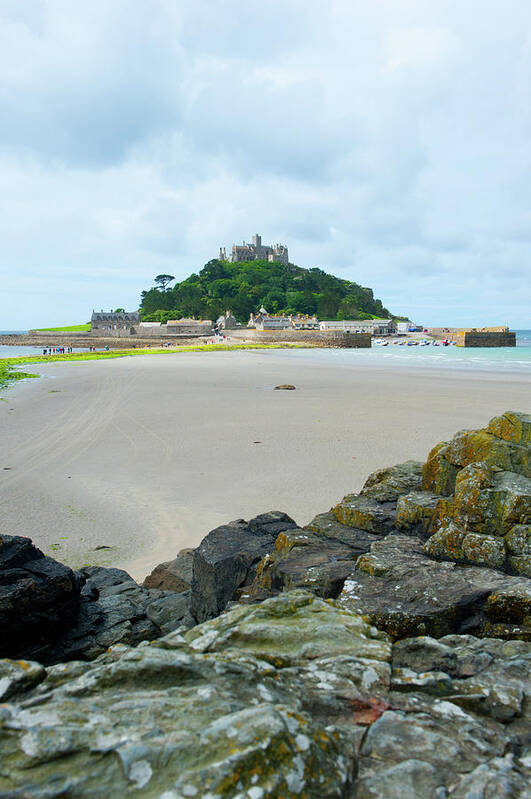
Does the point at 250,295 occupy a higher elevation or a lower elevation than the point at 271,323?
higher

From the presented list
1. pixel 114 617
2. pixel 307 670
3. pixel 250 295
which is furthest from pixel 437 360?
pixel 250 295

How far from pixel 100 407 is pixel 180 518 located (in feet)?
44.5

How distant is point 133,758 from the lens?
73.5 inches

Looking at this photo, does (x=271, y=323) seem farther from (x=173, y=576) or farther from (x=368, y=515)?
(x=368, y=515)

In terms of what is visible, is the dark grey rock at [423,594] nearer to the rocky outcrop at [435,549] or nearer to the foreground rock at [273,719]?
the rocky outcrop at [435,549]

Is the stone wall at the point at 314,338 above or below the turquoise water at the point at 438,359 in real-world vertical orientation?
above

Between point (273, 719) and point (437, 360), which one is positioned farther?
point (437, 360)

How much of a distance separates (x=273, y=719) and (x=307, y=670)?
2.08ft

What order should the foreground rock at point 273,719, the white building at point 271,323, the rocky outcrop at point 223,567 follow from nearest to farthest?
1. the foreground rock at point 273,719
2. the rocky outcrop at point 223,567
3. the white building at point 271,323

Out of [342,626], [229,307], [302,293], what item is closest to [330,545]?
[342,626]

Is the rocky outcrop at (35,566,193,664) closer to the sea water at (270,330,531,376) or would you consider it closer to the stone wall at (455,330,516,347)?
the sea water at (270,330,531,376)

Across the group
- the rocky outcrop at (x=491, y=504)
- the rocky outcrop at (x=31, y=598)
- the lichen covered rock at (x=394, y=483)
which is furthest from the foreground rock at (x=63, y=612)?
the rocky outcrop at (x=491, y=504)

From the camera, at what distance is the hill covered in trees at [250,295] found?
16412 centimetres

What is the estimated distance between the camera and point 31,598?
4.69 metres
